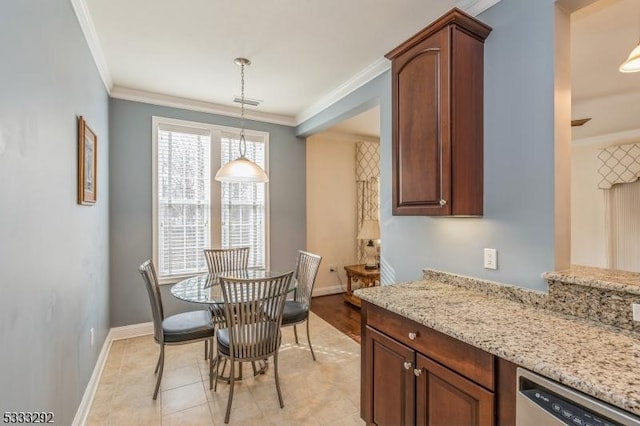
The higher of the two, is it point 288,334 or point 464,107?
point 464,107

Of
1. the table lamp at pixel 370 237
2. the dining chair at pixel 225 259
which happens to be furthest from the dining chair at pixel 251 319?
the table lamp at pixel 370 237

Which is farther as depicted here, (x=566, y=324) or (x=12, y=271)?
(x=566, y=324)

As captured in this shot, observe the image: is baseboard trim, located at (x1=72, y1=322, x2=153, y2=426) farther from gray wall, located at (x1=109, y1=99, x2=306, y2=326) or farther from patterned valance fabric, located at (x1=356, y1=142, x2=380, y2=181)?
patterned valance fabric, located at (x1=356, y1=142, x2=380, y2=181)

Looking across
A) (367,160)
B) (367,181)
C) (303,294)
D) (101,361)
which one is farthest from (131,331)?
(367,160)

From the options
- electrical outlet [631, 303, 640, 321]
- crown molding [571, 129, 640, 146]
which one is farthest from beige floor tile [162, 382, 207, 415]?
crown molding [571, 129, 640, 146]

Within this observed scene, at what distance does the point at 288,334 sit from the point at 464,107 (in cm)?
297

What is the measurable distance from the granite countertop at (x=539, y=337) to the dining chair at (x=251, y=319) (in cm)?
69

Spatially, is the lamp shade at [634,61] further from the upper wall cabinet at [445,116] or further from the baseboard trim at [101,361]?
the baseboard trim at [101,361]

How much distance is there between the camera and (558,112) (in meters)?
1.56

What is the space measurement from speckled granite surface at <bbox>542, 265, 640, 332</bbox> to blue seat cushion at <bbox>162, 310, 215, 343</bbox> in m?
2.33

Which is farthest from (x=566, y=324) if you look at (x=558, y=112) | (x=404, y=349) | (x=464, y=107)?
(x=464, y=107)

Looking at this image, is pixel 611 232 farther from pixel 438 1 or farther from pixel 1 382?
pixel 1 382

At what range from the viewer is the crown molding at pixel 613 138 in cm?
444

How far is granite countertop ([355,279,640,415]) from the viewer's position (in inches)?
35.0
